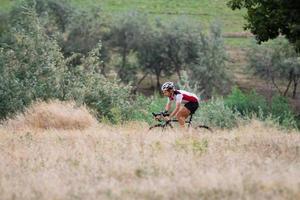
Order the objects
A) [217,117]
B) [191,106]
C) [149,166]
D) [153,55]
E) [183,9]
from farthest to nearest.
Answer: [183,9], [153,55], [217,117], [191,106], [149,166]

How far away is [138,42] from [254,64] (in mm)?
12370

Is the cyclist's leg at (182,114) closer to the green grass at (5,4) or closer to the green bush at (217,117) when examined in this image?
the green bush at (217,117)

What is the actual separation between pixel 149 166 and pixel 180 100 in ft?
13.4

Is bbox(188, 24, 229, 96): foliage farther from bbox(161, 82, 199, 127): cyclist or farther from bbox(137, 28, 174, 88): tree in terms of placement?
bbox(161, 82, 199, 127): cyclist

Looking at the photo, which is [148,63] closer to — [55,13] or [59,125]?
[55,13]

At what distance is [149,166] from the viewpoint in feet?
33.7

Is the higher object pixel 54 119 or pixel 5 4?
pixel 54 119

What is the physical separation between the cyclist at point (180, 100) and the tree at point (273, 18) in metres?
2.18

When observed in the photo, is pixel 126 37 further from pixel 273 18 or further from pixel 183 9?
pixel 273 18

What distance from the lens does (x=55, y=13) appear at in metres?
67.0

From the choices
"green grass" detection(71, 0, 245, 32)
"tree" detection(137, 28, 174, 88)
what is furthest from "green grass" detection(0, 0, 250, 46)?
"tree" detection(137, 28, 174, 88)

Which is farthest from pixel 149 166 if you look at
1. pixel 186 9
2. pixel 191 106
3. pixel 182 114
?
pixel 186 9

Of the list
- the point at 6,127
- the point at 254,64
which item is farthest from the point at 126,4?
the point at 6,127

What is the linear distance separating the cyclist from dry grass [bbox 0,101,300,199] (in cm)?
49
